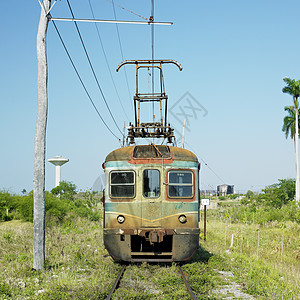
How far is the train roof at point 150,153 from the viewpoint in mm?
11016

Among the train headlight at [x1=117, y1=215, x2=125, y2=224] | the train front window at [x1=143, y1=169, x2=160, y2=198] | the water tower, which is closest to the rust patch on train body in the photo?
the train front window at [x1=143, y1=169, x2=160, y2=198]

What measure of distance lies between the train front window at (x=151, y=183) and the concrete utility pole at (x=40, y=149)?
2754 mm

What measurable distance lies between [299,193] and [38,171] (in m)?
33.7

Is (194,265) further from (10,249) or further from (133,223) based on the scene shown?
(10,249)

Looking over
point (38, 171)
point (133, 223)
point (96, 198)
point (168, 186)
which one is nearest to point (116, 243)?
point (133, 223)

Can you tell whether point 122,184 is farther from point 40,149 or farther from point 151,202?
point 40,149

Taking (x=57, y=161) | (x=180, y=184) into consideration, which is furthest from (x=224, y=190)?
(x=180, y=184)

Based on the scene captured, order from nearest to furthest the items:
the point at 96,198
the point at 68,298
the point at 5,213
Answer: the point at 68,298 → the point at 5,213 → the point at 96,198

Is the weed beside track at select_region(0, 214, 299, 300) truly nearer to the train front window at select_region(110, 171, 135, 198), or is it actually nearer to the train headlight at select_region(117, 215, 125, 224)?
the train headlight at select_region(117, 215, 125, 224)

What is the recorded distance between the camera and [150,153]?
440 inches

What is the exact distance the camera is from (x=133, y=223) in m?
10.7

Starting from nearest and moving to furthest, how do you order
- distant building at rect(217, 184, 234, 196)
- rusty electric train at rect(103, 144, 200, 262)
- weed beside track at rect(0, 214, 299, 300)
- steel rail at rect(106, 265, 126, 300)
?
1. steel rail at rect(106, 265, 126, 300)
2. weed beside track at rect(0, 214, 299, 300)
3. rusty electric train at rect(103, 144, 200, 262)
4. distant building at rect(217, 184, 234, 196)

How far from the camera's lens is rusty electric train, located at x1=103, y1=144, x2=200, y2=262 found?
34.9 ft

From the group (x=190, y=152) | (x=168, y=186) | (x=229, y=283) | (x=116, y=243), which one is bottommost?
(x=229, y=283)
